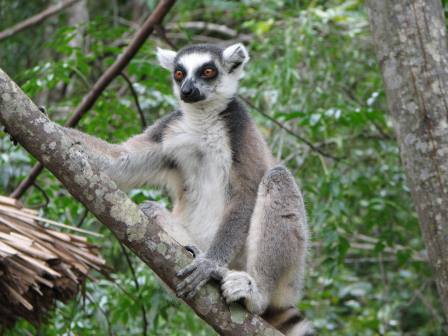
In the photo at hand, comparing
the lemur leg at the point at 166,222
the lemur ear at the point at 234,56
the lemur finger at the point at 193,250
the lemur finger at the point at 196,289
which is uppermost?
the lemur ear at the point at 234,56

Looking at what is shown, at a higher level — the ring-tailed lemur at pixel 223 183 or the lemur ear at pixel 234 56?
the lemur ear at pixel 234 56

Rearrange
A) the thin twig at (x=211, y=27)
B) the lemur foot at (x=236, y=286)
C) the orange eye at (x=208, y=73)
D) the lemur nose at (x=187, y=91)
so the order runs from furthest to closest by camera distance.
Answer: the thin twig at (x=211, y=27) → the orange eye at (x=208, y=73) → the lemur nose at (x=187, y=91) → the lemur foot at (x=236, y=286)

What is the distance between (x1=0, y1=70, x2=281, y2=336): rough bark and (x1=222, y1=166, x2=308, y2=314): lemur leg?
550 mm

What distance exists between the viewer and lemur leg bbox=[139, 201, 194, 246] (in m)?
4.35

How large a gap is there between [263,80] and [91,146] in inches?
109

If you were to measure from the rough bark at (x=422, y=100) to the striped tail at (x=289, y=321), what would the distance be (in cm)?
89

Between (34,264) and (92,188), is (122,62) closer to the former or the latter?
(34,264)

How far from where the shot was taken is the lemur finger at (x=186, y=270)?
3295mm

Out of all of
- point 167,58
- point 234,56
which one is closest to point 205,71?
point 234,56

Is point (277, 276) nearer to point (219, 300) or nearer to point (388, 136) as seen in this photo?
point (219, 300)

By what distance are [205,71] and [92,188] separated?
1903 mm

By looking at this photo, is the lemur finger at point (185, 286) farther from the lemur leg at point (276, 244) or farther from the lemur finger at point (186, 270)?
the lemur leg at point (276, 244)

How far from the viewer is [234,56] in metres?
4.90

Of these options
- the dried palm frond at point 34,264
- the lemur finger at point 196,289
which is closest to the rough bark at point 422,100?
the lemur finger at point 196,289
